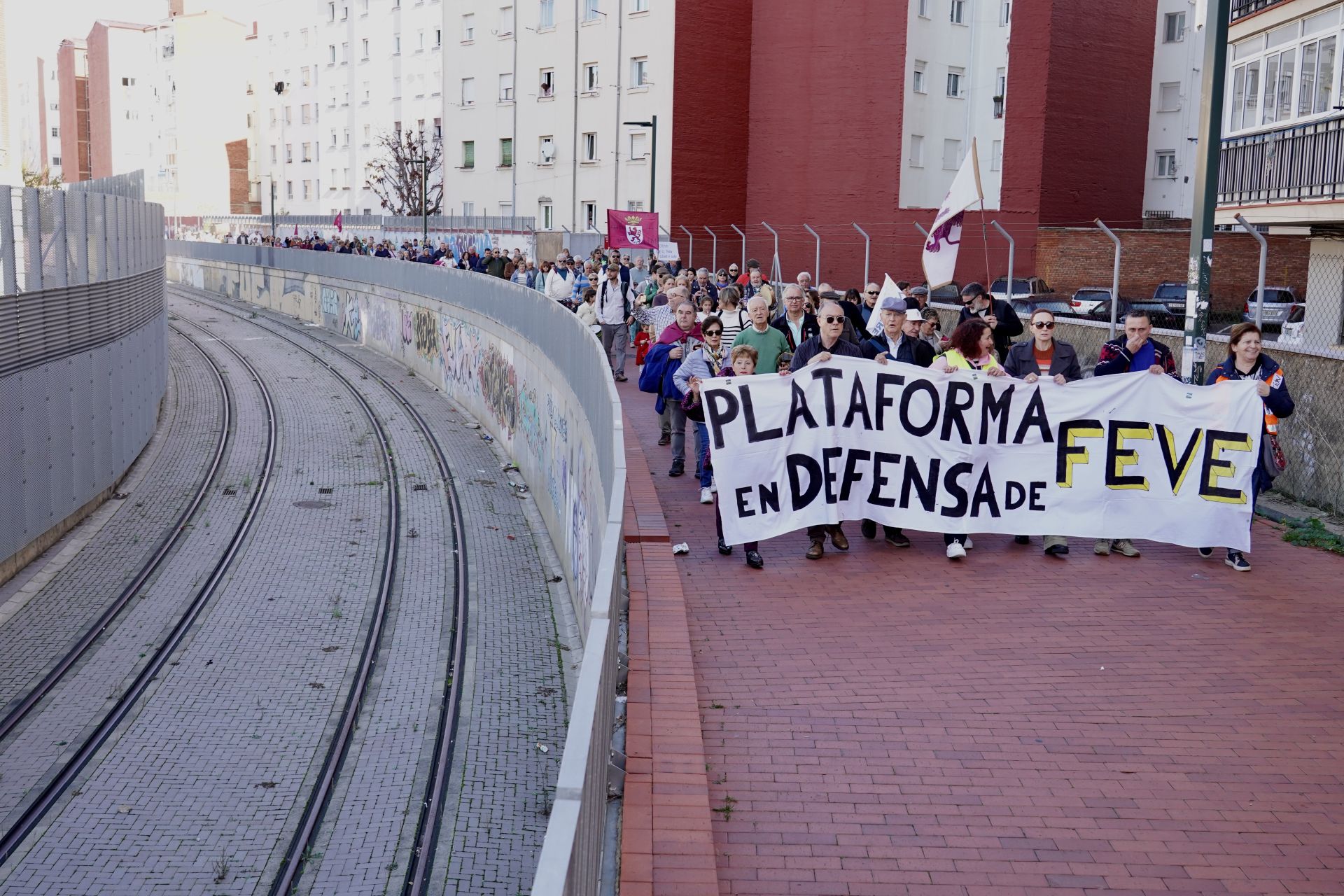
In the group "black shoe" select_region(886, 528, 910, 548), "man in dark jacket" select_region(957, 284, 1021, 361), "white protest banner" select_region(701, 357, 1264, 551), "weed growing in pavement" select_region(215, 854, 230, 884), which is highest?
"man in dark jacket" select_region(957, 284, 1021, 361)

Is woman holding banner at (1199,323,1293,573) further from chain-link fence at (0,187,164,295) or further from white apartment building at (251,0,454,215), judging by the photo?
white apartment building at (251,0,454,215)

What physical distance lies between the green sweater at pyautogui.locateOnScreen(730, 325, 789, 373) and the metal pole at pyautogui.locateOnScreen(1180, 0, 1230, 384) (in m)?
3.54

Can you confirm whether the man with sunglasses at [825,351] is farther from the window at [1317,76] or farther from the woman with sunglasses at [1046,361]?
the window at [1317,76]

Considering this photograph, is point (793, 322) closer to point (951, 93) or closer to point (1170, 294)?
point (1170, 294)

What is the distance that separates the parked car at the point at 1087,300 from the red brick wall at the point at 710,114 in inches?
732

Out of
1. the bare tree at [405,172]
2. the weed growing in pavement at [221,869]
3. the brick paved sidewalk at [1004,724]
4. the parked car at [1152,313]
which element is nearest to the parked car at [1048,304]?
the parked car at [1152,313]

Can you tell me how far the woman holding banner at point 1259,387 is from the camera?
33.7ft

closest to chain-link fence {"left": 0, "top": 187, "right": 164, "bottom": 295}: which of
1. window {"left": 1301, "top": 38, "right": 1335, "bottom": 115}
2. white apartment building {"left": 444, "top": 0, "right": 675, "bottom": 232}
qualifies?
window {"left": 1301, "top": 38, "right": 1335, "bottom": 115}

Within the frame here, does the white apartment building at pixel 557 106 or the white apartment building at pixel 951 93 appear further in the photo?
the white apartment building at pixel 557 106

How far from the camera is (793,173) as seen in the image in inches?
1996

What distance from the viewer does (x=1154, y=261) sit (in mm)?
40156

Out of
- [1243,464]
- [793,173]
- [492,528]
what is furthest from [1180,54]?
[1243,464]

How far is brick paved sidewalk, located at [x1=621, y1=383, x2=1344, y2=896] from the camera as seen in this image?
5.61m

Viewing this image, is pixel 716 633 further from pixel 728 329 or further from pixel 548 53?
pixel 548 53
